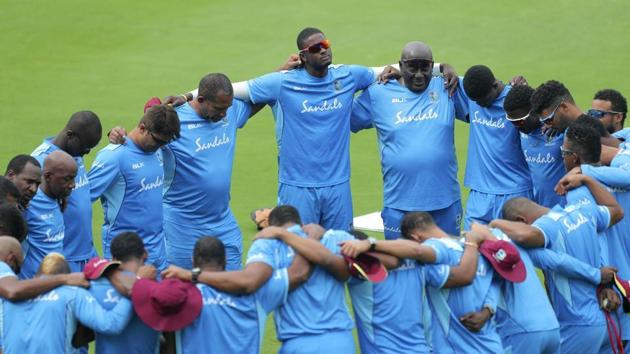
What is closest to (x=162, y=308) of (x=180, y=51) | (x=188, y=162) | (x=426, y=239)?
(x=426, y=239)

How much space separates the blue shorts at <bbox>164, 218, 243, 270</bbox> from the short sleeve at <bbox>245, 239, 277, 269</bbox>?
2600 mm

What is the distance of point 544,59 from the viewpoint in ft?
65.3

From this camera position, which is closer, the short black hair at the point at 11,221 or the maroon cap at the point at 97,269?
the maroon cap at the point at 97,269

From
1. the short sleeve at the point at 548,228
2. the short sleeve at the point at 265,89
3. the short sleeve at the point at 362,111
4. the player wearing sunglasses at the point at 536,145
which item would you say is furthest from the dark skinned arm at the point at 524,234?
the short sleeve at the point at 265,89

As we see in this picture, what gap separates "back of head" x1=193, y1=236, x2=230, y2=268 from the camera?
839cm

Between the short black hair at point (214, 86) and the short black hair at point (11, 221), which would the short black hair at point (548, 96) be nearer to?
the short black hair at point (214, 86)

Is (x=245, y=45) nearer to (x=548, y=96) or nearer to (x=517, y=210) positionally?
(x=548, y=96)

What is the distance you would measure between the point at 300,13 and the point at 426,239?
42.4 feet

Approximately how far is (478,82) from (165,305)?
4.27 metres

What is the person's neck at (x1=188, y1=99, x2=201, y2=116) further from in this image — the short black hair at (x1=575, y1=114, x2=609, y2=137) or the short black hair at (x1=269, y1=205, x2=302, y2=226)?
the short black hair at (x1=575, y1=114, x2=609, y2=137)

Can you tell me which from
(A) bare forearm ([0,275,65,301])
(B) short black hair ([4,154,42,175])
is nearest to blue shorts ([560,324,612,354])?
(A) bare forearm ([0,275,65,301])

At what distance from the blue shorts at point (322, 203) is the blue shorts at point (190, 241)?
65 cm

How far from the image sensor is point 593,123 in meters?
10.3

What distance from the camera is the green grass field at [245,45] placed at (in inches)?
723
